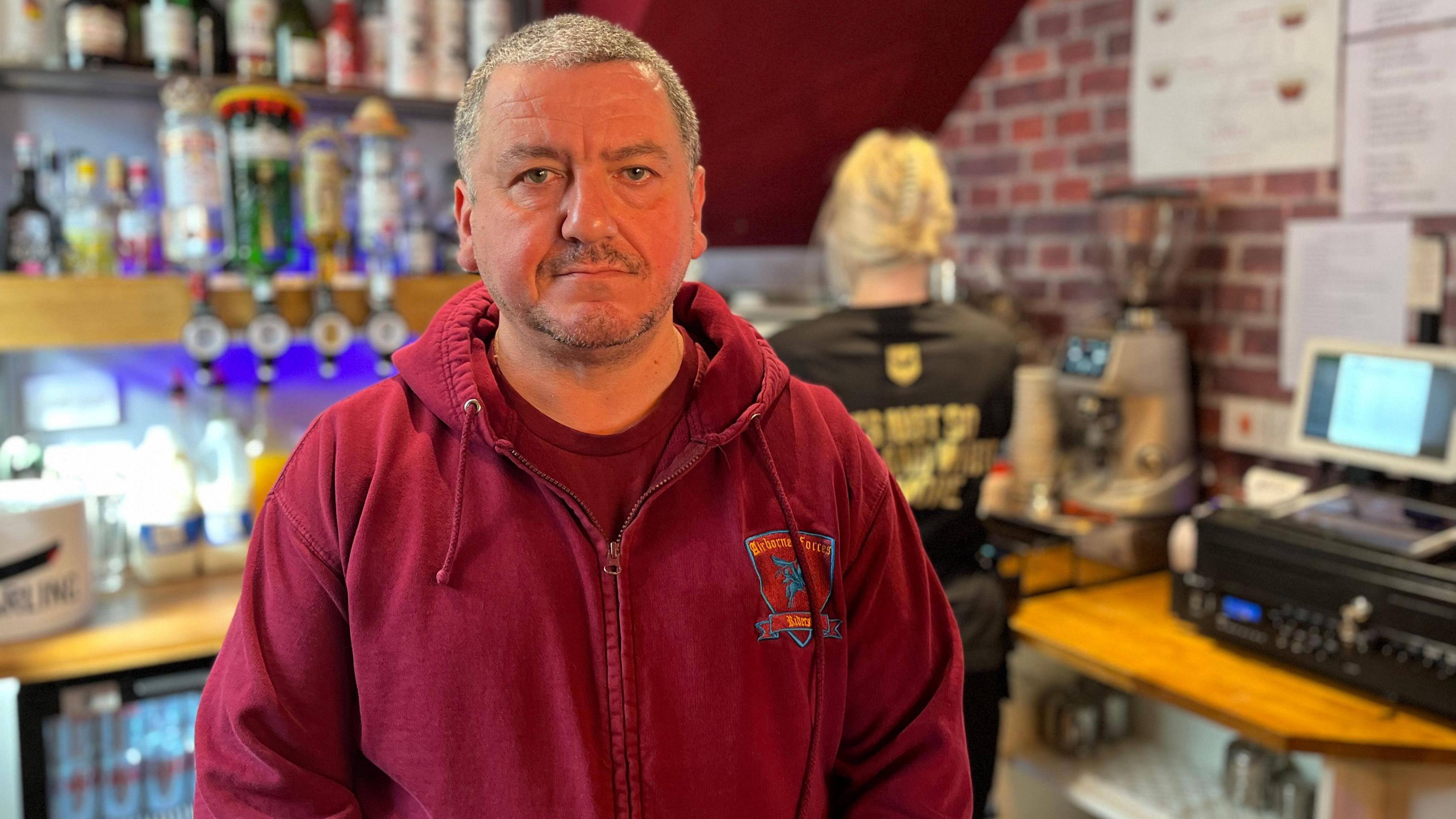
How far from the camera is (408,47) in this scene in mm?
2480

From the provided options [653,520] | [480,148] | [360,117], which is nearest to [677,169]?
[480,148]

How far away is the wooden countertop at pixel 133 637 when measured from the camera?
1.80 meters

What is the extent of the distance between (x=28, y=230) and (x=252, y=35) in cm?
61

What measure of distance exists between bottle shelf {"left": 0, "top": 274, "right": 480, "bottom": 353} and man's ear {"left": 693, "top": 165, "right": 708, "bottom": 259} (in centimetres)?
156

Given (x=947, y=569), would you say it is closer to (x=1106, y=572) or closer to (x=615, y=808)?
(x=1106, y=572)

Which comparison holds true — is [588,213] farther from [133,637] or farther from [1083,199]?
[1083,199]

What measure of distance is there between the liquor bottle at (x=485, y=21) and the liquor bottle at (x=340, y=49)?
274 mm

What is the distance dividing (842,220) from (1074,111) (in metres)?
1.16

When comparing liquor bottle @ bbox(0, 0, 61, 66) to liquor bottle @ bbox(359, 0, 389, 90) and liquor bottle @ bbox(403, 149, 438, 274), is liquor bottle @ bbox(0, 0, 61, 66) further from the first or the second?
liquor bottle @ bbox(403, 149, 438, 274)

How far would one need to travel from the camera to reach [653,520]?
103cm

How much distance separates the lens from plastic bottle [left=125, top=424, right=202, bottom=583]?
2.17 meters

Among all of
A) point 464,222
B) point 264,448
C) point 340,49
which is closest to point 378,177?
point 340,49

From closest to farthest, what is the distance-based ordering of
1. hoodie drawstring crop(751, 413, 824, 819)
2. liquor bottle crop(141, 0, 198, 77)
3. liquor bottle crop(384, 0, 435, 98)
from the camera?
hoodie drawstring crop(751, 413, 824, 819) → liquor bottle crop(141, 0, 198, 77) → liquor bottle crop(384, 0, 435, 98)

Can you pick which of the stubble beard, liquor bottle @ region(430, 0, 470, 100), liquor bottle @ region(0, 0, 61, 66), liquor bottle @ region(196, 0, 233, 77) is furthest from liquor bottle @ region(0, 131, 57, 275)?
the stubble beard
